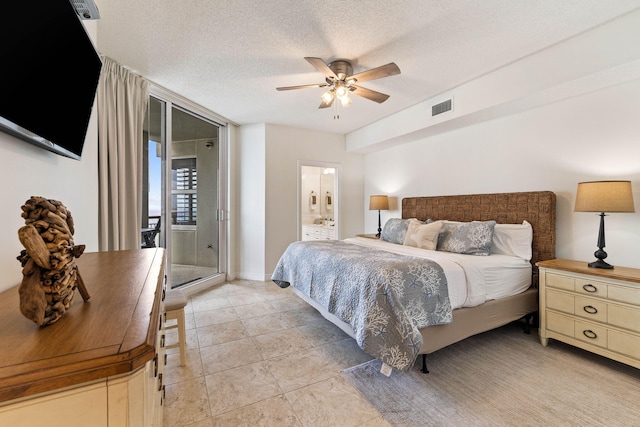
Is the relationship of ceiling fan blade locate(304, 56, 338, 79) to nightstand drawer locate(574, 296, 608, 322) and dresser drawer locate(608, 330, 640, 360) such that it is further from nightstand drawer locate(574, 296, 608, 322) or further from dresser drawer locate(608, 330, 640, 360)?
dresser drawer locate(608, 330, 640, 360)

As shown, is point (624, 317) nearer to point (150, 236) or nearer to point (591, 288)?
point (591, 288)

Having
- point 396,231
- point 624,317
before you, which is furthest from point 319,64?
point 624,317

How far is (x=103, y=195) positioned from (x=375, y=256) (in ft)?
8.43

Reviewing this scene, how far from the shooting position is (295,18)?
2.10 m

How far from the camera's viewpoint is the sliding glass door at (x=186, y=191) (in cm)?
350

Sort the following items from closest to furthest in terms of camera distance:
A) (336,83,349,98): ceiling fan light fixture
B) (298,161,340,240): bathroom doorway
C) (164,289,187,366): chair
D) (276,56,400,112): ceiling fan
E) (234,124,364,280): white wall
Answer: (164,289,187,366): chair, (276,56,400,112): ceiling fan, (336,83,349,98): ceiling fan light fixture, (234,124,364,280): white wall, (298,161,340,240): bathroom doorway

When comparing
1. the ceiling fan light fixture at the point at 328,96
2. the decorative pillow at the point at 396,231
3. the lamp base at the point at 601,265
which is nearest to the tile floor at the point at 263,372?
the decorative pillow at the point at 396,231

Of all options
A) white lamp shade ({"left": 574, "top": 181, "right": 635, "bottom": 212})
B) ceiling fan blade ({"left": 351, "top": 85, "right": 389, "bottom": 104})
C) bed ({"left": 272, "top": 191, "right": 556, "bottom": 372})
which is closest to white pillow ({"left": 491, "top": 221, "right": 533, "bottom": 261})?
bed ({"left": 272, "top": 191, "right": 556, "bottom": 372})

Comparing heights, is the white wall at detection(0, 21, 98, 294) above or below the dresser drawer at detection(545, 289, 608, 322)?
above

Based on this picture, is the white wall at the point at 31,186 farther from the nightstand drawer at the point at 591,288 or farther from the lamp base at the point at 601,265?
the lamp base at the point at 601,265

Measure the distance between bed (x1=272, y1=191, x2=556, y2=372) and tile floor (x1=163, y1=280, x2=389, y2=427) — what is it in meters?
0.30

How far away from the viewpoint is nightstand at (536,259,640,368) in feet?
6.58

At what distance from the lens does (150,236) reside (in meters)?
3.44

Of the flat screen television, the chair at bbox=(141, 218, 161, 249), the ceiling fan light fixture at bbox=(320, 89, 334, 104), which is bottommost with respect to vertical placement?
the chair at bbox=(141, 218, 161, 249)
